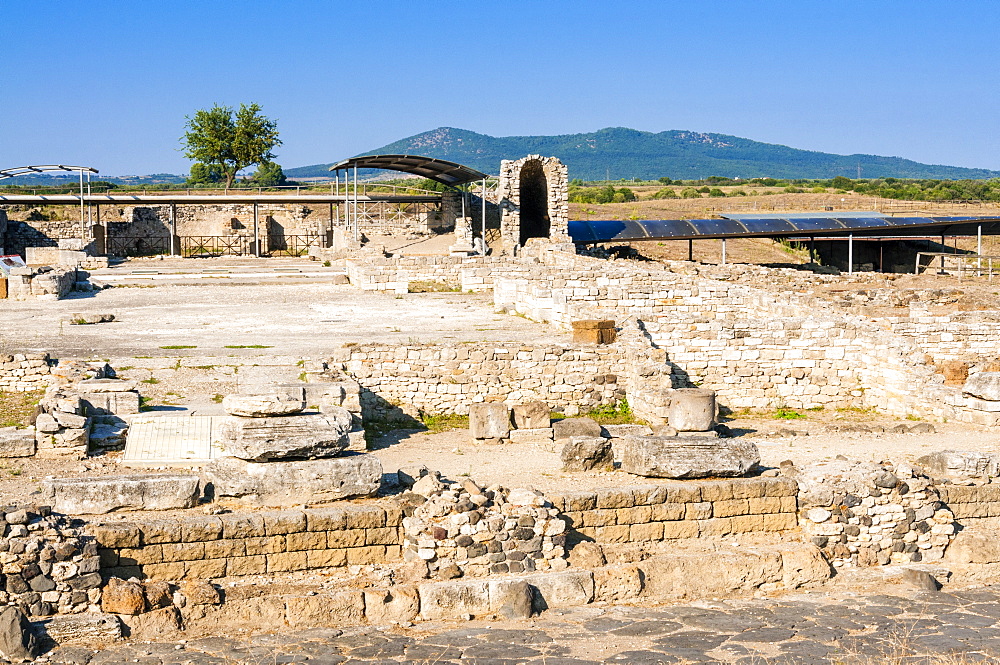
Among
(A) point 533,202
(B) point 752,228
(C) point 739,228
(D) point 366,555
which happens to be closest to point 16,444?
(D) point 366,555

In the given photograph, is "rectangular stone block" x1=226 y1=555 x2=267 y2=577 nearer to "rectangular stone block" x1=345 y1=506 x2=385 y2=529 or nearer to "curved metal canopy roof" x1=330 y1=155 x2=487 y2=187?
"rectangular stone block" x1=345 y1=506 x2=385 y2=529

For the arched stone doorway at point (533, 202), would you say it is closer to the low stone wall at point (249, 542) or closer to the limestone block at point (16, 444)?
the limestone block at point (16, 444)

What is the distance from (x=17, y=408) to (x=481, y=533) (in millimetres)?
7469

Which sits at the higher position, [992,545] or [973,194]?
[973,194]

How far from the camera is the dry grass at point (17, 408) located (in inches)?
554

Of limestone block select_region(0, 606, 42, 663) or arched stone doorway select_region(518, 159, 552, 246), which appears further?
arched stone doorway select_region(518, 159, 552, 246)

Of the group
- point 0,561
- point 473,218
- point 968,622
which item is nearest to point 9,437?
point 0,561

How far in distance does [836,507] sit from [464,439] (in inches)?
204

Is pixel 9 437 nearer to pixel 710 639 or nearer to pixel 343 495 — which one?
pixel 343 495

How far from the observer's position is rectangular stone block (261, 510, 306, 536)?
32.8ft

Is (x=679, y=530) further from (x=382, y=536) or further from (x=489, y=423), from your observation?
(x=489, y=423)

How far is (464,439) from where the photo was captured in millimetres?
15062

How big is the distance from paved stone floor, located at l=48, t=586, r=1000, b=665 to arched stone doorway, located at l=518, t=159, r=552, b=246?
28.1 metres

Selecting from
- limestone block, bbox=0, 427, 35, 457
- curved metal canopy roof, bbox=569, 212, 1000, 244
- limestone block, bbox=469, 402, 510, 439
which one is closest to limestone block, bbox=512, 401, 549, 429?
limestone block, bbox=469, 402, 510, 439
